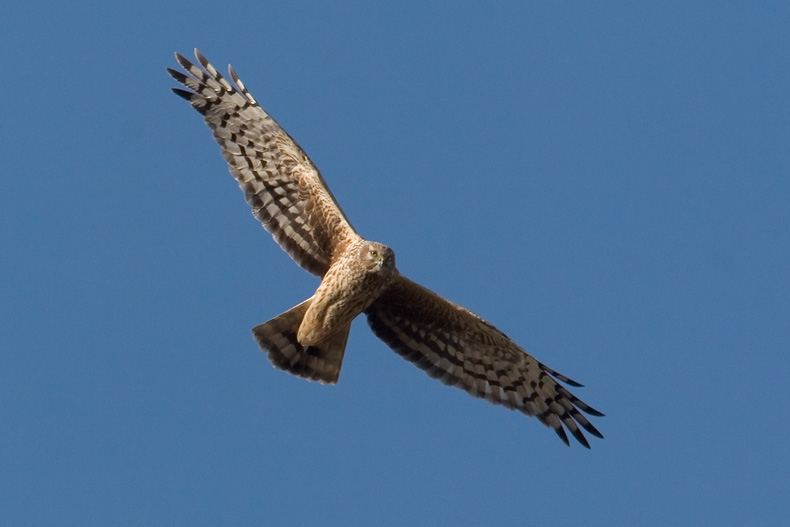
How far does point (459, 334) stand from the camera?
10.6 meters

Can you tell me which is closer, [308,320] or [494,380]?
[308,320]

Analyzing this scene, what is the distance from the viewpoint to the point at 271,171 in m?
10.3

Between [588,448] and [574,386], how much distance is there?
2.18 ft

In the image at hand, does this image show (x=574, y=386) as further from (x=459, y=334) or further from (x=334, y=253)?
(x=334, y=253)

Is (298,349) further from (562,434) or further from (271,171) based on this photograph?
(562,434)

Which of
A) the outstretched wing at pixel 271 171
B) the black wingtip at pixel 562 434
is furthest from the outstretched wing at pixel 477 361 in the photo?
the outstretched wing at pixel 271 171

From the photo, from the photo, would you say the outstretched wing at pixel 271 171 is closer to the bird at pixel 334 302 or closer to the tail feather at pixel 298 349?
the bird at pixel 334 302

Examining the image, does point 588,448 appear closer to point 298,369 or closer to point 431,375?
point 431,375

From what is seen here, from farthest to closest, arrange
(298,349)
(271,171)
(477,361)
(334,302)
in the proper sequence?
(477,361)
(271,171)
(298,349)
(334,302)

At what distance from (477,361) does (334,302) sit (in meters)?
1.70

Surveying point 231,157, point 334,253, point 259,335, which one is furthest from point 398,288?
point 231,157

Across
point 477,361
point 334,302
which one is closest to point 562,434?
point 477,361

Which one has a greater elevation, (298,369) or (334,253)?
(334,253)

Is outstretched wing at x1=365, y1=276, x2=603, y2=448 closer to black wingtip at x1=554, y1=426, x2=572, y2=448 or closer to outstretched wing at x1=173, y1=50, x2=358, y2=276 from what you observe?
black wingtip at x1=554, y1=426, x2=572, y2=448
